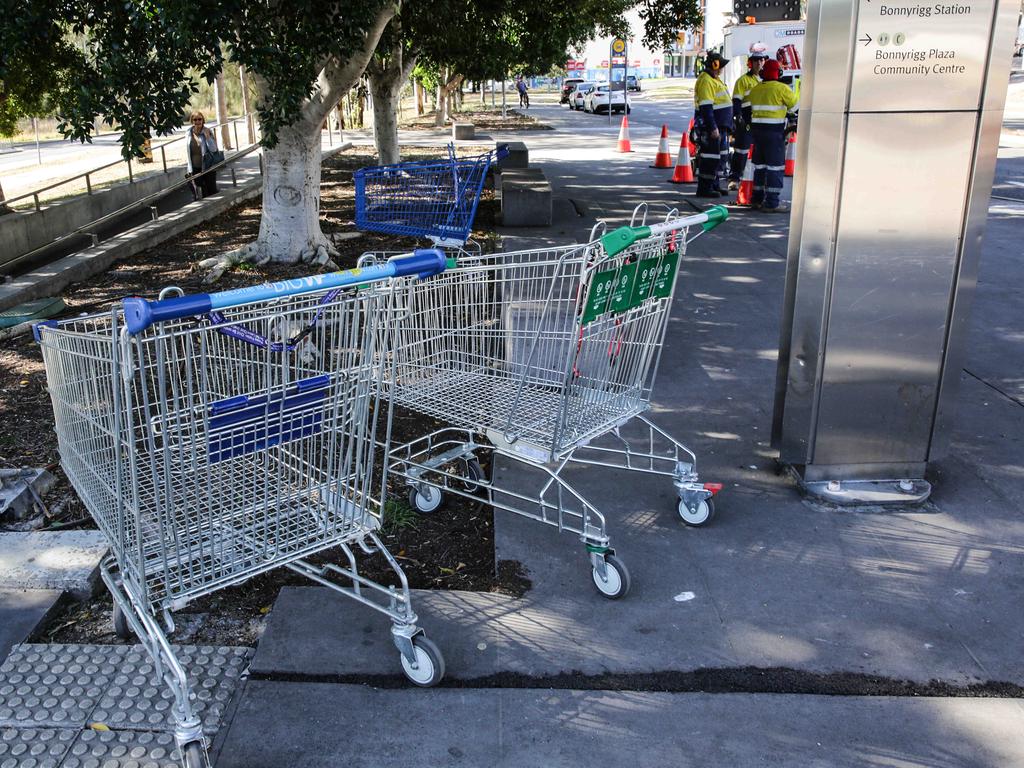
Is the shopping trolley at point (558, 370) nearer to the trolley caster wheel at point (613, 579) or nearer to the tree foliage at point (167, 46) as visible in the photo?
the trolley caster wheel at point (613, 579)

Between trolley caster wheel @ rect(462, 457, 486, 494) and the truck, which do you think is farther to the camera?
the truck

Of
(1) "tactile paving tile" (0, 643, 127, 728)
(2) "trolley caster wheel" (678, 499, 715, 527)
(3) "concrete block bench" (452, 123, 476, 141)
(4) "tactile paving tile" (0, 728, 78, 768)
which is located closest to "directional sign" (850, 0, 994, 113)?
(2) "trolley caster wheel" (678, 499, 715, 527)

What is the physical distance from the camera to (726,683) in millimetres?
2953

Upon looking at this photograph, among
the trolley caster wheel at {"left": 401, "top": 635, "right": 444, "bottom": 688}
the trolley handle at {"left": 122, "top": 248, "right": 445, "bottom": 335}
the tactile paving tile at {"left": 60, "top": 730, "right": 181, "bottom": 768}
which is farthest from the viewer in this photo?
the trolley caster wheel at {"left": 401, "top": 635, "right": 444, "bottom": 688}

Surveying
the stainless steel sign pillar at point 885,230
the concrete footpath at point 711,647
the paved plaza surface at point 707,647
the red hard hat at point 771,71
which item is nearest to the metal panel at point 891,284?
the stainless steel sign pillar at point 885,230

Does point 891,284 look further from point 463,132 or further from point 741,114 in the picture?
point 463,132

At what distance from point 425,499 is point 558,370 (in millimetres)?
971

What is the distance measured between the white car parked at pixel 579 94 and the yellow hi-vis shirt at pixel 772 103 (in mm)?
36000

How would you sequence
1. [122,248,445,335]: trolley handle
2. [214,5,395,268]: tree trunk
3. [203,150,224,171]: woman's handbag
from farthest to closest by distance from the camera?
[203,150,224,171]: woman's handbag
[214,5,395,268]: tree trunk
[122,248,445,335]: trolley handle

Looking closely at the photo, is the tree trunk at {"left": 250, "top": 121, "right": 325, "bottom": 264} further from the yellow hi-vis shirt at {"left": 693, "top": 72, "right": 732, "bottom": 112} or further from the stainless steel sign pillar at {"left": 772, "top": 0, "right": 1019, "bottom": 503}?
the yellow hi-vis shirt at {"left": 693, "top": 72, "right": 732, "bottom": 112}

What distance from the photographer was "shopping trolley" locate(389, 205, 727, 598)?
341 centimetres

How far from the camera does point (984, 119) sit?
3.79 meters

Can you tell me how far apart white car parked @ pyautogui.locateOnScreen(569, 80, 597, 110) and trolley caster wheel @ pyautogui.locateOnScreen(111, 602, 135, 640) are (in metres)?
45.9

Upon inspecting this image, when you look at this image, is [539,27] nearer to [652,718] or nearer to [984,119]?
[984,119]
